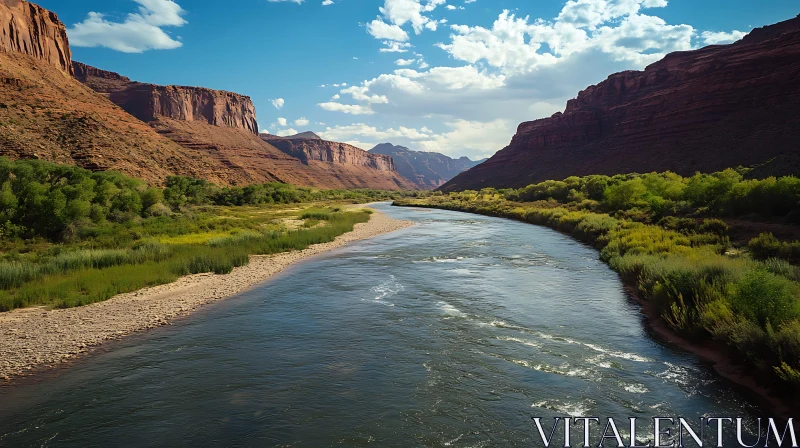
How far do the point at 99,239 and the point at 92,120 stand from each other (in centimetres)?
5040

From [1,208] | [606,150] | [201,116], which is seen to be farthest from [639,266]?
[201,116]

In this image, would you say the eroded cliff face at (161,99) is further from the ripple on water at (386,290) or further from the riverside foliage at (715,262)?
the riverside foliage at (715,262)

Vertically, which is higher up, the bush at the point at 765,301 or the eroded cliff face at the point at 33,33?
the eroded cliff face at the point at 33,33

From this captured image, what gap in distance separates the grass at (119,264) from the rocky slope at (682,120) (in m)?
46.7

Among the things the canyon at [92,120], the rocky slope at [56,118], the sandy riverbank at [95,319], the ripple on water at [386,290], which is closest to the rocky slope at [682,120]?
the ripple on water at [386,290]

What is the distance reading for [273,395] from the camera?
8.38 metres

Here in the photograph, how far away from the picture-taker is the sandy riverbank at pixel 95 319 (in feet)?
33.1

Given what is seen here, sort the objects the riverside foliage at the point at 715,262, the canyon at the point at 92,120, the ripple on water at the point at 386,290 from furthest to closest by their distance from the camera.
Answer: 1. the canyon at the point at 92,120
2. the ripple on water at the point at 386,290
3. the riverside foliage at the point at 715,262

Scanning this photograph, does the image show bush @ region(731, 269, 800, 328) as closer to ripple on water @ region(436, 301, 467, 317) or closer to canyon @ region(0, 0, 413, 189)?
ripple on water @ region(436, 301, 467, 317)

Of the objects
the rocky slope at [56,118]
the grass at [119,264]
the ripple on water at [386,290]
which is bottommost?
the ripple on water at [386,290]

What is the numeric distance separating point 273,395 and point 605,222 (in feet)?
101

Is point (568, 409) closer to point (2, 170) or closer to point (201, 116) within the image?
point (2, 170)

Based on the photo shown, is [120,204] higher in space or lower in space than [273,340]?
higher

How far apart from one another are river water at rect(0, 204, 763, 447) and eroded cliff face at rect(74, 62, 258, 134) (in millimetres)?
147198
